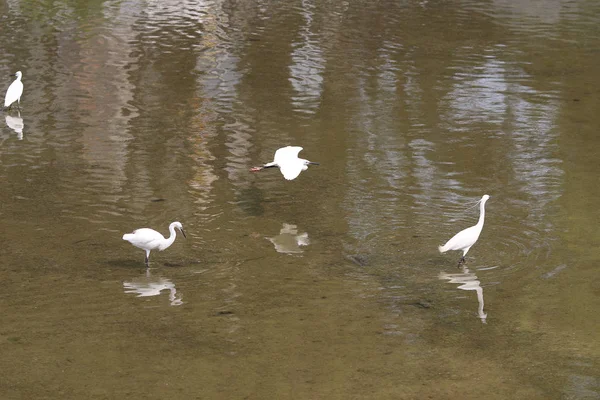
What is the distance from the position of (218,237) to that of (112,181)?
2.50 metres

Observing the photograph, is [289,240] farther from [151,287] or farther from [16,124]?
[16,124]

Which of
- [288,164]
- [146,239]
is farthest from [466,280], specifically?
[288,164]

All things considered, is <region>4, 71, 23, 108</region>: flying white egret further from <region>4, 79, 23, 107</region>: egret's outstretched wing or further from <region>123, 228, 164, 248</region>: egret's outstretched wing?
<region>123, 228, 164, 248</region>: egret's outstretched wing

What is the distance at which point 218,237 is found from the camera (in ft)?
37.1

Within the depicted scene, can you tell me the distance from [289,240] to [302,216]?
788 millimetres

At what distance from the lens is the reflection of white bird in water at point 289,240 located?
11.1 meters

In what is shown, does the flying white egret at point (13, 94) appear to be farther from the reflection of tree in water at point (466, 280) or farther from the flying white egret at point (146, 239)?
the reflection of tree in water at point (466, 280)

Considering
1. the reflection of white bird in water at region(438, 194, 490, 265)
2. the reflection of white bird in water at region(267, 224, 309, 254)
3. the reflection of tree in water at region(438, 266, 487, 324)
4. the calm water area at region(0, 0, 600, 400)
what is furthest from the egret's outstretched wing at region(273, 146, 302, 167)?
the reflection of tree in water at region(438, 266, 487, 324)

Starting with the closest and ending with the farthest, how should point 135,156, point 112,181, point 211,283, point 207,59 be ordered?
point 211,283
point 112,181
point 135,156
point 207,59

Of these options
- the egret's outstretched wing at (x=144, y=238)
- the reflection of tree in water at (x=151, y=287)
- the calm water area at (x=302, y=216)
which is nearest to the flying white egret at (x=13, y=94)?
the calm water area at (x=302, y=216)

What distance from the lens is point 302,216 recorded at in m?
12.1

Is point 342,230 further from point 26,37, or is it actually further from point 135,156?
point 26,37

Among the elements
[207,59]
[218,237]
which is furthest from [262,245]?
[207,59]

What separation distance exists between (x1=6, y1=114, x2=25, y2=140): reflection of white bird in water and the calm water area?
52 millimetres
